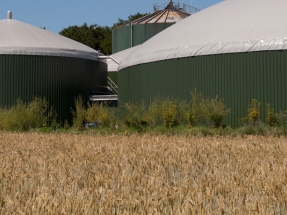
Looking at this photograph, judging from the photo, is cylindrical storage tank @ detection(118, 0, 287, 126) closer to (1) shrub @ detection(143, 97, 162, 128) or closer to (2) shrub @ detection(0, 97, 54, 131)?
(1) shrub @ detection(143, 97, 162, 128)

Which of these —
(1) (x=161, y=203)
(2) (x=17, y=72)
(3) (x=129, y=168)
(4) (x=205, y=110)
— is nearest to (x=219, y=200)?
(1) (x=161, y=203)

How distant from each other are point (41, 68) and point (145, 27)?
15.3m

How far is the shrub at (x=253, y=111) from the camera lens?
18.9 metres

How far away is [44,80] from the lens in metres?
29.3

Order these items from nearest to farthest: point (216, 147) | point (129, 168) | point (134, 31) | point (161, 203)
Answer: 1. point (161, 203)
2. point (129, 168)
3. point (216, 147)
4. point (134, 31)

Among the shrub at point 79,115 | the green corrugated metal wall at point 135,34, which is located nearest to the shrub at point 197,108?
the shrub at point 79,115

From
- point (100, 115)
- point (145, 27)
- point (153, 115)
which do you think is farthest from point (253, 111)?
point (145, 27)

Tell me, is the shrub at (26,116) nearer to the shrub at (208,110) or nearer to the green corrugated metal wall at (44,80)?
the green corrugated metal wall at (44,80)

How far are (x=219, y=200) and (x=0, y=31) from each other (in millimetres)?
27596

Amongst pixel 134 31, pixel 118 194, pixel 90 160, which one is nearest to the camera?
pixel 118 194

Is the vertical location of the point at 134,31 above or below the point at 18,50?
above

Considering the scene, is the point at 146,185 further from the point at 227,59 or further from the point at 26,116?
the point at 26,116

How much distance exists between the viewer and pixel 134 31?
143ft

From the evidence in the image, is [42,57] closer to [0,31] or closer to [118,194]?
[0,31]
